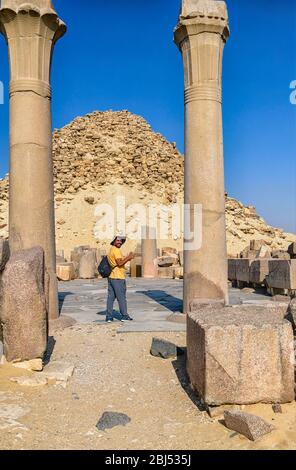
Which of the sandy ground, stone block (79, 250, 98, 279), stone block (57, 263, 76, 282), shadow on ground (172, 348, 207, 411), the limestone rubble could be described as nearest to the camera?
the sandy ground

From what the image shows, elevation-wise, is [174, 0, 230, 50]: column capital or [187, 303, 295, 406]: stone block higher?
[174, 0, 230, 50]: column capital

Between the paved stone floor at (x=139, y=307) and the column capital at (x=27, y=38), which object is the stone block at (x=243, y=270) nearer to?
the paved stone floor at (x=139, y=307)

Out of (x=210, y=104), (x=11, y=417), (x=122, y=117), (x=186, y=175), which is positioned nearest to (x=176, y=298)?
(x=186, y=175)

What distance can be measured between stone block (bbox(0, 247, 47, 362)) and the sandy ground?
0.24 meters

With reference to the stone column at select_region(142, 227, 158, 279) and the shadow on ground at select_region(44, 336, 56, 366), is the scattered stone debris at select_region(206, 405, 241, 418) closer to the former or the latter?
the shadow on ground at select_region(44, 336, 56, 366)

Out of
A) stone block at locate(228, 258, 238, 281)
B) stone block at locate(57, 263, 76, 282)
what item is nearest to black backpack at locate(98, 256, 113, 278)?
stone block at locate(228, 258, 238, 281)

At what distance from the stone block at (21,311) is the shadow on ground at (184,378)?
158cm

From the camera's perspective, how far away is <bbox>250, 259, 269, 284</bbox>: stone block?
12.0m

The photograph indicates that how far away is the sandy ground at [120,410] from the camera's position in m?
3.56

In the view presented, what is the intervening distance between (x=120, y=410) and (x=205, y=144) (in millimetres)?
4937

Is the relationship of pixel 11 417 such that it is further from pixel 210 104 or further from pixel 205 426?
pixel 210 104

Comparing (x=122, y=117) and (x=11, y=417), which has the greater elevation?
(x=122, y=117)
